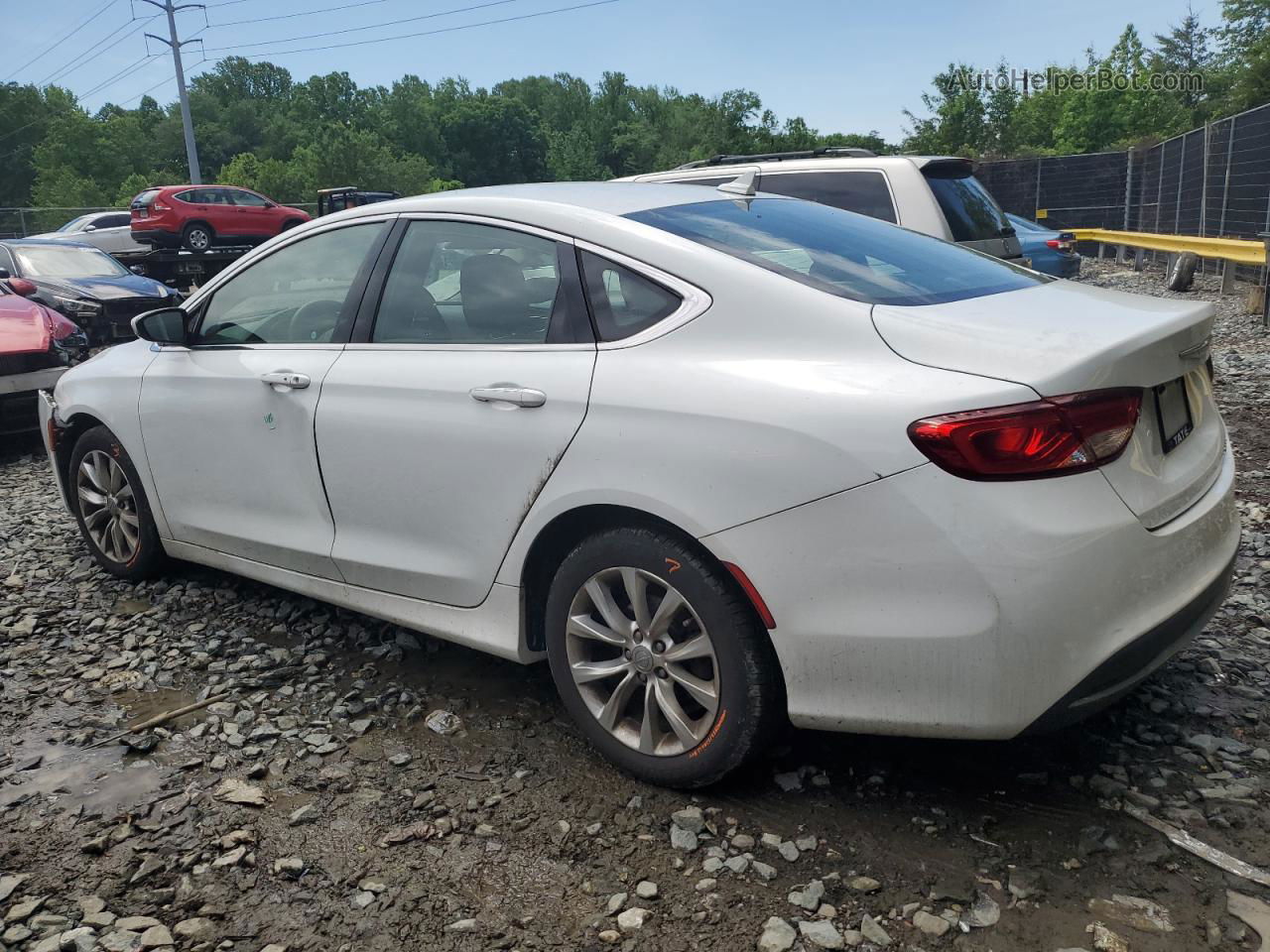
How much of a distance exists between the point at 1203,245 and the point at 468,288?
45.4 ft

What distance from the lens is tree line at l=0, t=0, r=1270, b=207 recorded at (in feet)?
178

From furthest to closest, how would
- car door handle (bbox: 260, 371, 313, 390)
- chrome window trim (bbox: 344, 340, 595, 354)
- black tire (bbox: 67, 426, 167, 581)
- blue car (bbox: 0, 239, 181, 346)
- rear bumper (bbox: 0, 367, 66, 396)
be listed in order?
blue car (bbox: 0, 239, 181, 346), rear bumper (bbox: 0, 367, 66, 396), black tire (bbox: 67, 426, 167, 581), car door handle (bbox: 260, 371, 313, 390), chrome window trim (bbox: 344, 340, 595, 354)

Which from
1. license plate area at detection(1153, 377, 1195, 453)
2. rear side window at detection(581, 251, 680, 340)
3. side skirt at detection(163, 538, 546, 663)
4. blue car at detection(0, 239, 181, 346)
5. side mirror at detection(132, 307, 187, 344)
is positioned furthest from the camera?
blue car at detection(0, 239, 181, 346)

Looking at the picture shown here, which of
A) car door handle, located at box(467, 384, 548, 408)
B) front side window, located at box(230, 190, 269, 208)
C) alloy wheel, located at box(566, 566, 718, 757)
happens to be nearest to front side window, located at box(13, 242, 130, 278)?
front side window, located at box(230, 190, 269, 208)

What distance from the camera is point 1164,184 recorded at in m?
21.8

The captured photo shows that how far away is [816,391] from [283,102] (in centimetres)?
12373

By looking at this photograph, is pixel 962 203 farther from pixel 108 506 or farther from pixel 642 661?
pixel 108 506

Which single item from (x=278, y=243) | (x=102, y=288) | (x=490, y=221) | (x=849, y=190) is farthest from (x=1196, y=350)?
Answer: (x=102, y=288)

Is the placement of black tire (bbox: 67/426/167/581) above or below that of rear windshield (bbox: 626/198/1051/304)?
below

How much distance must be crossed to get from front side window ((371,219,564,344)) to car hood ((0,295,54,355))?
231 inches

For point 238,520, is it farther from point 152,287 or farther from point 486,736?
point 152,287

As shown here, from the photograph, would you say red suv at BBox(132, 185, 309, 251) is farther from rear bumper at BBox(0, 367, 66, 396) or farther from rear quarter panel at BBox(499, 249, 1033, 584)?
rear quarter panel at BBox(499, 249, 1033, 584)

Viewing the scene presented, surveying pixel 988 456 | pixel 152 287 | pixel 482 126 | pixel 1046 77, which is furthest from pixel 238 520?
pixel 482 126

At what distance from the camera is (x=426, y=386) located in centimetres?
326
